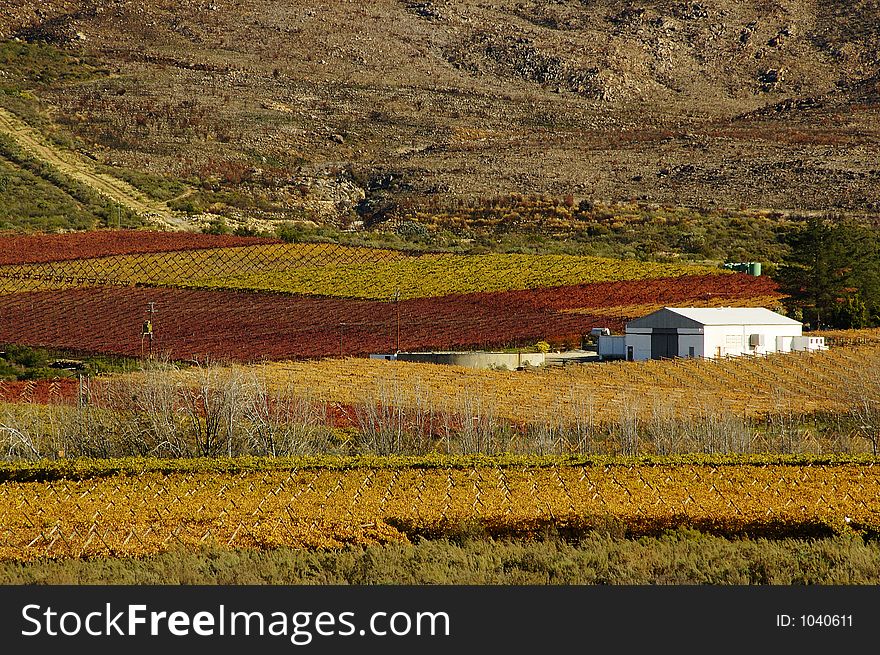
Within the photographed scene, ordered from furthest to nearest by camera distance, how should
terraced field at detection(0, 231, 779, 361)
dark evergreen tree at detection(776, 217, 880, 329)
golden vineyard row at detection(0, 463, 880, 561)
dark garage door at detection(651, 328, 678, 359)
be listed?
dark evergreen tree at detection(776, 217, 880, 329), terraced field at detection(0, 231, 779, 361), dark garage door at detection(651, 328, 678, 359), golden vineyard row at detection(0, 463, 880, 561)

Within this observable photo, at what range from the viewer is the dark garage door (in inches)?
1944

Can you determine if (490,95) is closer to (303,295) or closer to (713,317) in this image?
(303,295)

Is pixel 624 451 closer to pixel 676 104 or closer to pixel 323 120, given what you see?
pixel 323 120

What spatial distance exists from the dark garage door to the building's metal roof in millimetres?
317

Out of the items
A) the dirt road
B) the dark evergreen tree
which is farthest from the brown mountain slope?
the dark evergreen tree

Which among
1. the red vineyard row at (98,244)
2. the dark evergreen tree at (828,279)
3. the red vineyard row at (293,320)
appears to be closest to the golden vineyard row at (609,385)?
the red vineyard row at (293,320)

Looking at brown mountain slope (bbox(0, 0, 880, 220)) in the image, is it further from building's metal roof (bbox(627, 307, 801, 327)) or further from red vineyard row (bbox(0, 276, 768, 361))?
building's metal roof (bbox(627, 307, 801, 327))

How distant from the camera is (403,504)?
19.6 meters

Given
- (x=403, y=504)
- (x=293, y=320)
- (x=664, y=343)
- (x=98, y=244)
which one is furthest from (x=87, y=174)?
(x=403, y=504)

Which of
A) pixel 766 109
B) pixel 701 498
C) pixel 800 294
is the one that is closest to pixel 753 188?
pixel 766 109

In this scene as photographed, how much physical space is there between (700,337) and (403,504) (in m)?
31.4

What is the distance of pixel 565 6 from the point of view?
6501 inches

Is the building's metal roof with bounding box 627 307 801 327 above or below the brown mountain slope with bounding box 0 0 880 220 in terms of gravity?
below

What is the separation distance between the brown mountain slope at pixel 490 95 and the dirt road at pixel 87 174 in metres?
4.56
